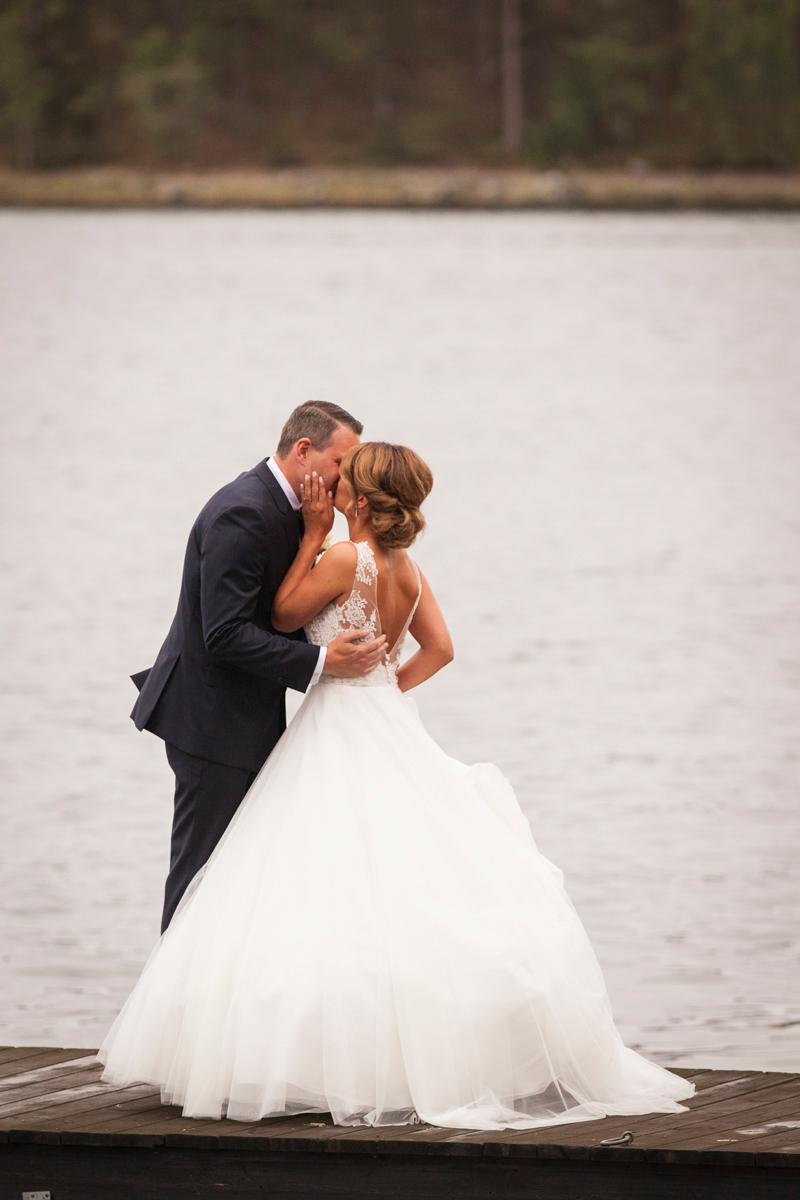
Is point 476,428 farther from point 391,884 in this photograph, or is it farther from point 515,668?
point 391,884

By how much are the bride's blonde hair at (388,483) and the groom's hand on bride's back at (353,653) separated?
0.77 ft

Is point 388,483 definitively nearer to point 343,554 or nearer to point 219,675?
point 343,554

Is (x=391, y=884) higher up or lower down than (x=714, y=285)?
lower down

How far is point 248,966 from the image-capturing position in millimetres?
4383

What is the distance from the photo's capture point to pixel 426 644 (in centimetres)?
489

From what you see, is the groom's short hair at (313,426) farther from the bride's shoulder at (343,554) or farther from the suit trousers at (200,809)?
the suit trousers at (200,809)

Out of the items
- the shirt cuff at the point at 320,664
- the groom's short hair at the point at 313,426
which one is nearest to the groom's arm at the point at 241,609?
the shirt cuff at the point at 320,664

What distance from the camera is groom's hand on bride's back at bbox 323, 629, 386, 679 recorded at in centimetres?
461

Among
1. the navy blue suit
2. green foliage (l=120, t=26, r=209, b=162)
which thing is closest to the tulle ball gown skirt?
the navy blue suit

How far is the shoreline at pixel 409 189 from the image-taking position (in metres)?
72.8

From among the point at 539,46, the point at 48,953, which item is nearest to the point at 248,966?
the point at 48,953

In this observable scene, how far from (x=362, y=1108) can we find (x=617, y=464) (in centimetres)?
3153

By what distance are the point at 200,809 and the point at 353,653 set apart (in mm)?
535

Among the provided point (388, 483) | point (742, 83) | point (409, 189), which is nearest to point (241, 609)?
point (388, 483)
